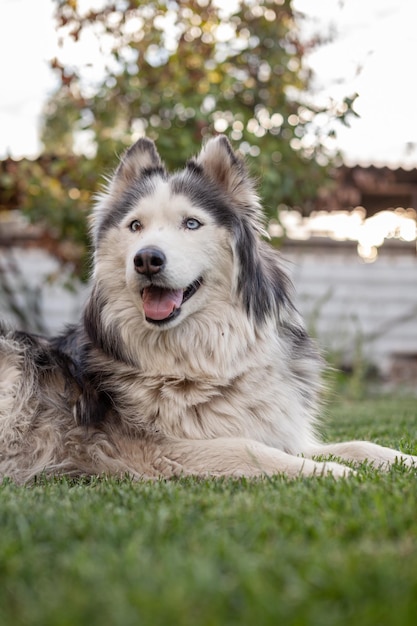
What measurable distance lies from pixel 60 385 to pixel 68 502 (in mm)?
1295

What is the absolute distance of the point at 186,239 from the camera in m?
3.38

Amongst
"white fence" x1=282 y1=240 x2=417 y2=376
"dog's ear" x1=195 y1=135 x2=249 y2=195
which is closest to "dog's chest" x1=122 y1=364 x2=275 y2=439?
"dog's ear" x1=195 y1=135 x2=249 y2=195

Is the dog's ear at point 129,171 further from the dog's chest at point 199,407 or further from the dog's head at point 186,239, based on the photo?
the dog's chest at point 199,407

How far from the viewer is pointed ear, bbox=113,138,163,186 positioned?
3846 mm

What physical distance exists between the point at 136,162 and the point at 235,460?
1.74m

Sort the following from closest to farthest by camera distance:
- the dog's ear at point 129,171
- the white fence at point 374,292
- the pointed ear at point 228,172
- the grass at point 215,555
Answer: the grass at point 215,555, the pointed ear at point 228,172, the dog's ear at point 129,171, the white fence at point 374,292

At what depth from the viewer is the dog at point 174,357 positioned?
324 cm

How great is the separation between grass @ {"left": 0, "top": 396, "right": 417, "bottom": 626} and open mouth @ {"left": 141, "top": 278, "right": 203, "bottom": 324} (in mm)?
1002

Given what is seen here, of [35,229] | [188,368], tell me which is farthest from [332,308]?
[188,368]

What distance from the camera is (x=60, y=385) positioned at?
3549 millimetres

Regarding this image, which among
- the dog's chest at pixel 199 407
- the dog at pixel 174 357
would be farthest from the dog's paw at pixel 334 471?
the dog's chest at pixel 199 407

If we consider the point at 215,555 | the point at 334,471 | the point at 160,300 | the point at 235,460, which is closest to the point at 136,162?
the point at 160,300

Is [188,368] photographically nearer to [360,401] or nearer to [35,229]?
[360,401]

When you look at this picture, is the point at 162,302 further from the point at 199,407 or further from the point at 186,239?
the point at 199,407
